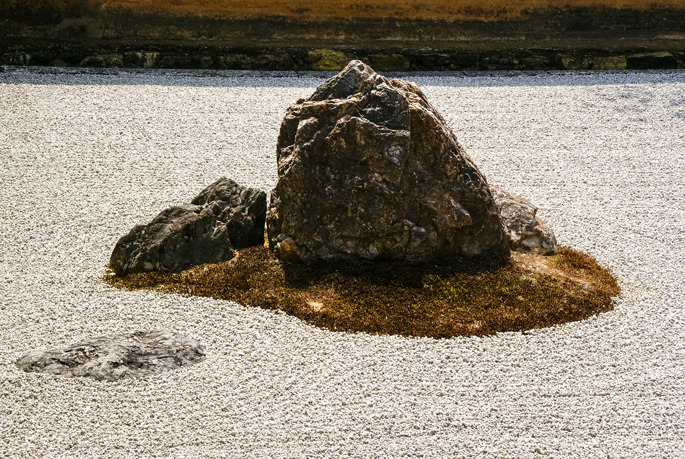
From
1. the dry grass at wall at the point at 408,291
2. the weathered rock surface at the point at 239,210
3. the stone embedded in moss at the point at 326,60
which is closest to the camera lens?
the dry grass at wall at the point at 408,291

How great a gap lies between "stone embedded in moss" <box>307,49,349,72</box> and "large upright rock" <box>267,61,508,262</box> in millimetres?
7458

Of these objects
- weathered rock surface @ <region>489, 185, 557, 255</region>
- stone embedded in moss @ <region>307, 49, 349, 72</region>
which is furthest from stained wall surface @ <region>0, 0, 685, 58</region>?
weathered rock surface @ <region>489, 185, 557, 255</region>

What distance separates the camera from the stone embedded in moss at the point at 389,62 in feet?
45.0

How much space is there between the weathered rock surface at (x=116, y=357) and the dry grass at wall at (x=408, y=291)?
36.4 inches

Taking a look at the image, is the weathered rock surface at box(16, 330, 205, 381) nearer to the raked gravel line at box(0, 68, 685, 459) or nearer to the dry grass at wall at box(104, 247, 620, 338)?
the raked gravel line at box(0, 68, 685, 459)

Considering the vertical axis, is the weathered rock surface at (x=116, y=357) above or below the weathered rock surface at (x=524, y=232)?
below

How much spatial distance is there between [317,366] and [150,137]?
21.1ft

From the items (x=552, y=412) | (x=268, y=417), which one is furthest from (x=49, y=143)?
(x=552, y=412)

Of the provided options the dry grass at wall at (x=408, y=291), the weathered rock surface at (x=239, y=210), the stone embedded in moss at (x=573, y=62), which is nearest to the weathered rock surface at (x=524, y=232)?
the dry grass at wall at (x=408, y=291)

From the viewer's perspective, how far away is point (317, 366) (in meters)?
5.19

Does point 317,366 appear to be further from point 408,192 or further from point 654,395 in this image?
point 654,395

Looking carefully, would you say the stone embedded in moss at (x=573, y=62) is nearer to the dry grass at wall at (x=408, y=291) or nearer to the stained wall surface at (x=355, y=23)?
the stained wall surface at (x=355, y=23)

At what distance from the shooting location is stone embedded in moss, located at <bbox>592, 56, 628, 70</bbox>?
46.5 feet

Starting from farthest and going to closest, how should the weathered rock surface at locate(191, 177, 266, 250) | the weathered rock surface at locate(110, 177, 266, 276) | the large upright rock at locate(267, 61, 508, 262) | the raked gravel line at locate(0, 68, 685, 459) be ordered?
the weathered rock surface at locate(191, 177, 266, 250)
the weathered rock surface at locate(110, 177, 266, 276)
the large upright rock at locate(267, 61, 508, 262)
the raked gravel line at locate(0, 68, 685, 459)
